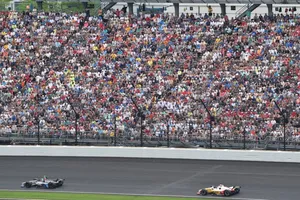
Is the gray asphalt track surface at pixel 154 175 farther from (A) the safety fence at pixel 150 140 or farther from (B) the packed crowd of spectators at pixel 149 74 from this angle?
(B) the packed crowd of spectators at pixel 149 74

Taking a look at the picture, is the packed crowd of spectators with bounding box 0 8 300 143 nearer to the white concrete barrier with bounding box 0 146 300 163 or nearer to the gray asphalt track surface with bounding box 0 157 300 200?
the white concrete barrier with bounding box 0 146 300 163

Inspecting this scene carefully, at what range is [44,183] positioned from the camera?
142 ft

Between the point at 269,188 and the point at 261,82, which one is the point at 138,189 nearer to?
the point at 269,188

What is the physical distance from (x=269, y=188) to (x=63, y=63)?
2053 centimetres

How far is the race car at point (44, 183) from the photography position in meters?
43.3

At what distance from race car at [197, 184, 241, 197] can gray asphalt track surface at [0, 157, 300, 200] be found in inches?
12.2

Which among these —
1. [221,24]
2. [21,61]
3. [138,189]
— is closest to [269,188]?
[138,189]

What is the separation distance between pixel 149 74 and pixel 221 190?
53.2 ft

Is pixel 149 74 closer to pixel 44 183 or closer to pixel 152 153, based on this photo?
pixel 152 153

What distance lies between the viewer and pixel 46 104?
5459cm

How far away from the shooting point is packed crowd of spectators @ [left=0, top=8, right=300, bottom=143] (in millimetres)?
50594

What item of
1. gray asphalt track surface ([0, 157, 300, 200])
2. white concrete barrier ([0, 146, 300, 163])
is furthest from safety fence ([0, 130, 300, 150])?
gray asphalt track surface ([0, 157, 300, 200])

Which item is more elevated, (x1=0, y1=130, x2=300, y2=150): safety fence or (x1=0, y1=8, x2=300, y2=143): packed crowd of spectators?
(x1=0, y1=8, x2=300, y2=143): packed crowd of spectators

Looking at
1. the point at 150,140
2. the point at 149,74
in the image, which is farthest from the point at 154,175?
the point at 149,74
